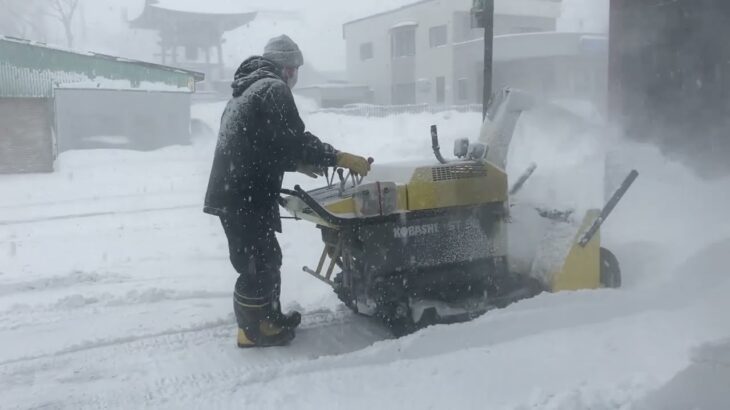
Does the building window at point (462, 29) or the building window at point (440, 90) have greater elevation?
the building window at point (462, 29)

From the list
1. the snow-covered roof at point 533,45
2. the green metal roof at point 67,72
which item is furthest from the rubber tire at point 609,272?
the snow-covered roof at point 533,45

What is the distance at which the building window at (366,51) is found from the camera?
40.6m

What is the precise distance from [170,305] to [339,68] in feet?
162

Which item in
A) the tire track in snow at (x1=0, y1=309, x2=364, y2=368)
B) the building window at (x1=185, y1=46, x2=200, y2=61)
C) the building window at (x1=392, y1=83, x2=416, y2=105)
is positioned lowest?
the tire track in snow at (x1=0, y1=309, x2=364, y2=368)

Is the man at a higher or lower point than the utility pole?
lower

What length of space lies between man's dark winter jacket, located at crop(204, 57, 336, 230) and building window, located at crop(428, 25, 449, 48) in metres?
30.8

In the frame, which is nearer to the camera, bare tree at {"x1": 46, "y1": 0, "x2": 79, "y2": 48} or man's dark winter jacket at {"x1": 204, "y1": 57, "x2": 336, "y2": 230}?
man's dark winter jacket at {"x1": 204, "y1": 57, "x2": 336, "y2": 230}

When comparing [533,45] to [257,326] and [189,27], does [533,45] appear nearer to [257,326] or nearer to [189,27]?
[189,27]

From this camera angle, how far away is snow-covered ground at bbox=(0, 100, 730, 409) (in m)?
3.42

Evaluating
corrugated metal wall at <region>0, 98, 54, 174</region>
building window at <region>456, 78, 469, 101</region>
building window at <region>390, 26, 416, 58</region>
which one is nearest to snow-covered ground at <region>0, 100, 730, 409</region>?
corrugated metal wall at <region>0, 98, 54, 174</region>

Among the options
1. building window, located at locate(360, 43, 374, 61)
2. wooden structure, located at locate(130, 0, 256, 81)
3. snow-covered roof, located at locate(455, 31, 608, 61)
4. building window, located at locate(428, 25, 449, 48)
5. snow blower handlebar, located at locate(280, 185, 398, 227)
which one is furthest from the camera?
building window, located at locate(360, 43, 374, 61)

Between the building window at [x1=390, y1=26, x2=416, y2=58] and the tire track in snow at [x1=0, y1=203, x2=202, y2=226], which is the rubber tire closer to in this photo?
the tire track in snow at [x1=0, y1=203, x2=202, y2=226]

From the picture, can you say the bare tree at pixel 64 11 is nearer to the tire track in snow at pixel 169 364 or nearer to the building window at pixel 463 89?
the building window at pixel 463 89

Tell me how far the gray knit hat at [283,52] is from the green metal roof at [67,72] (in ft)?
51.3
